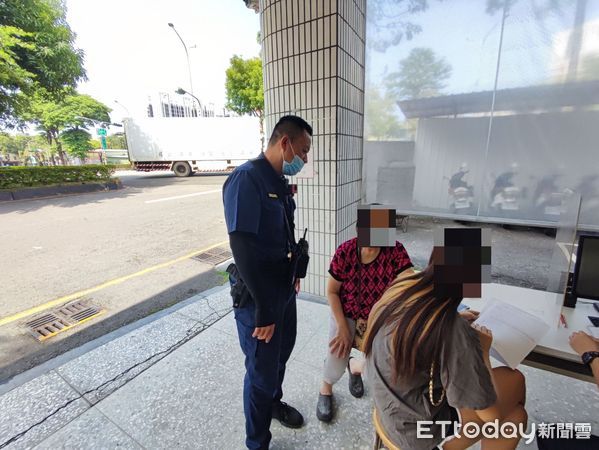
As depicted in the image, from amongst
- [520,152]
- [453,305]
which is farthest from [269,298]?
[520,152]

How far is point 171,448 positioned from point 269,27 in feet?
11.2

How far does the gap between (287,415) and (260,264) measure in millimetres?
1009

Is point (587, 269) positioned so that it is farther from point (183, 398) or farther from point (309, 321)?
point (183, 398)

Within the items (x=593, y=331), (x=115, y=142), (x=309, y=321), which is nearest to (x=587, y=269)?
(x=593, y=331)

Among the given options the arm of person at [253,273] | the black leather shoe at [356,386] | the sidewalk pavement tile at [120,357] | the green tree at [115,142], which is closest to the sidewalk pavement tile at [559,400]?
the black leather shoe at [356,386]

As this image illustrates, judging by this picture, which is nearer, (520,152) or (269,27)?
(269,27)

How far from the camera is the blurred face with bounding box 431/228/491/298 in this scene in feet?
2.90

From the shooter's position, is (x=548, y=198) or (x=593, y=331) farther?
(x=548, y=198)

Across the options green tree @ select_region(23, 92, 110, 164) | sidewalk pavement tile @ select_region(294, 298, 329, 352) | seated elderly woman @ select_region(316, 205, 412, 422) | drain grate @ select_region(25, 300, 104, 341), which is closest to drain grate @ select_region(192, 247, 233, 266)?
drain grate @ select_region(25, 300, 104, 341)

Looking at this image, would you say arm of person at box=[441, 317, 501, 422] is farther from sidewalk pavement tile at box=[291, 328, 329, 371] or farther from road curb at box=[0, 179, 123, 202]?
road curb at box=[0, 179, 123, 202]

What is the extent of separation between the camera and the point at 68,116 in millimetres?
21609

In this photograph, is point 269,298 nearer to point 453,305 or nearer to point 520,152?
point 453,305

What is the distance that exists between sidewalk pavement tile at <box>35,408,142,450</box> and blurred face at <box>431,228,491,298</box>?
1833mm

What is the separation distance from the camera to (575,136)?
3.41 metres
